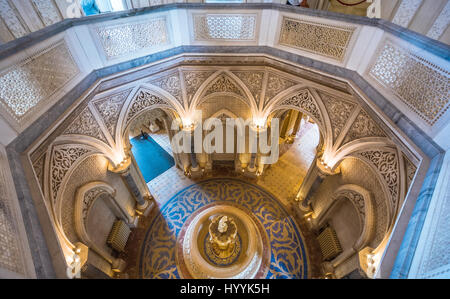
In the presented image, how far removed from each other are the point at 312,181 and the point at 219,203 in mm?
2580

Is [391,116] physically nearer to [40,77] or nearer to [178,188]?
[40,77]

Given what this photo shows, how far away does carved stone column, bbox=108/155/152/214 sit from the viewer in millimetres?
4133

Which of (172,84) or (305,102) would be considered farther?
(172,84)

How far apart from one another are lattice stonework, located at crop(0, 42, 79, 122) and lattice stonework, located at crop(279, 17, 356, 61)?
3.51 metres

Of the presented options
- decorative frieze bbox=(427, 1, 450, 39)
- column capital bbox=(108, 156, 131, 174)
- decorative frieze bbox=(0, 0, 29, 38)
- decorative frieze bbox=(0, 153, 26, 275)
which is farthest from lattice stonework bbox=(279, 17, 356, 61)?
decorative frieze bbox=(0, 0, 29, 38)

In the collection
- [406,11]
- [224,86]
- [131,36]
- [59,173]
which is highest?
[131,36]

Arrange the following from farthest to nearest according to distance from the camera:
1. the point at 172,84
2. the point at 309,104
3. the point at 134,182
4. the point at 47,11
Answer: the point at 134,182 → the point at 172,84 → the point at 309,104 → the point at 47,11

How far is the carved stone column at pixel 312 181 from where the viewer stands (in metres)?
4.05

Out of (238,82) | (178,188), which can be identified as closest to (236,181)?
(178,188)

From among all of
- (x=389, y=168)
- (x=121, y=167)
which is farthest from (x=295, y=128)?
(x=121, y=167)

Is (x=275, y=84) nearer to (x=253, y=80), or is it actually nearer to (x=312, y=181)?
(x=253, y=80)

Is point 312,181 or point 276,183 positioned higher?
point 312,181

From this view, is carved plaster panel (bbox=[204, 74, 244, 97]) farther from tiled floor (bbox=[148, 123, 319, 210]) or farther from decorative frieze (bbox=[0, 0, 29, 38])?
decorative frieze (bbox=[0, 0, 29, 38])

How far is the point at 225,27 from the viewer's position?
11.7 ft
